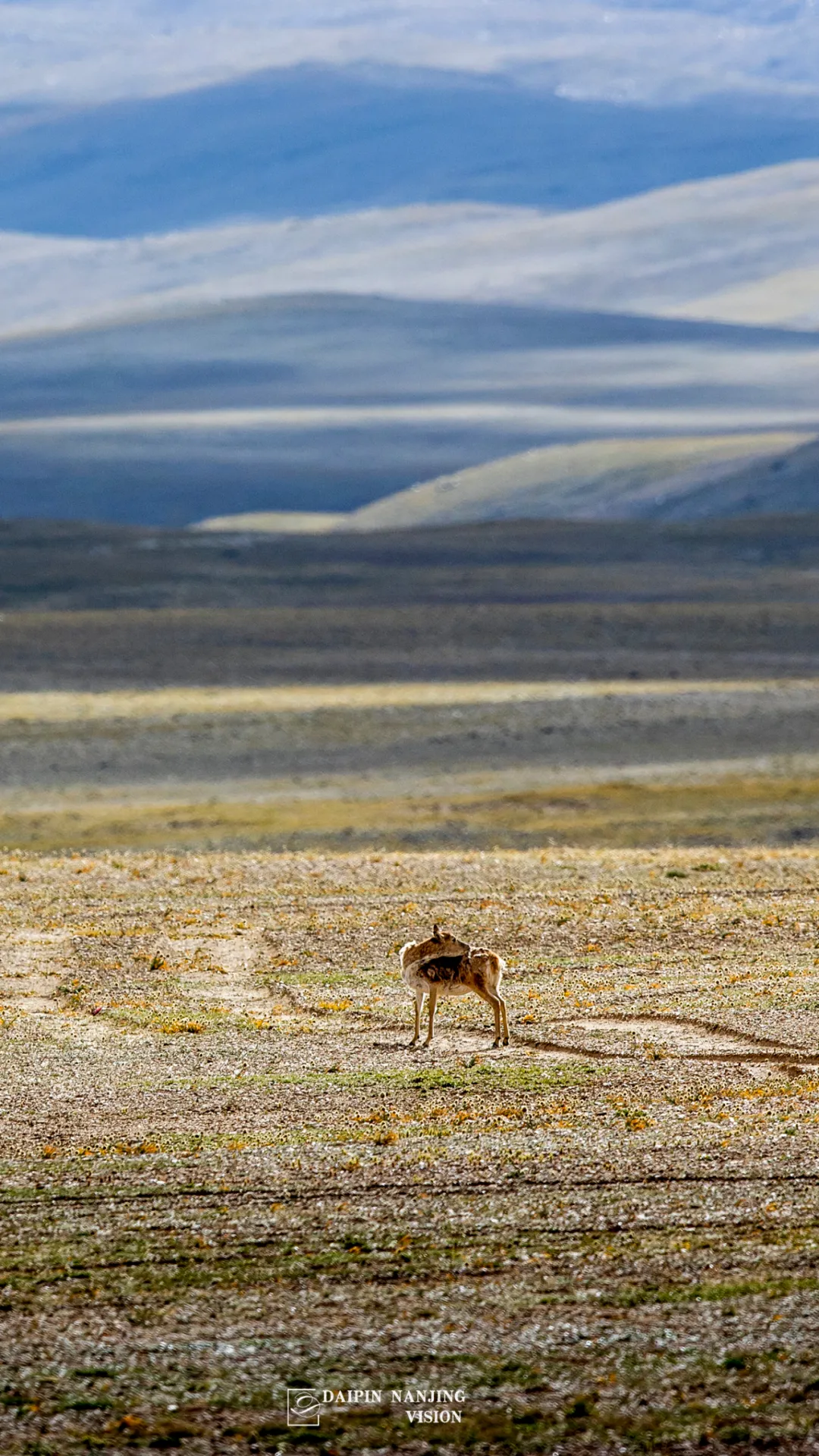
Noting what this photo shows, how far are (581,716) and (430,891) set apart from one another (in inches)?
1002

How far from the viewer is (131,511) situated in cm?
16362

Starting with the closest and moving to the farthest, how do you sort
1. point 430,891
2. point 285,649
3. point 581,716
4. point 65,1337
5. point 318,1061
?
point 65,1337, point 318,1061, point 430,891, point 581,716, point 285,649

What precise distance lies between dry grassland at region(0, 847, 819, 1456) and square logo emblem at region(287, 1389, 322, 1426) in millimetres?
54

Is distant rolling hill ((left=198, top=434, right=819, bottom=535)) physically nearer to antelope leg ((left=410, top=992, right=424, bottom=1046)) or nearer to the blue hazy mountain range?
the blue hazy mountain range

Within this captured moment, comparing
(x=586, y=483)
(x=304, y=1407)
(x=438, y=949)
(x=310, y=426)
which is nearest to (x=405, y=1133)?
(x=438, y=949)

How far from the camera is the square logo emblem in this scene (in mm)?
8648

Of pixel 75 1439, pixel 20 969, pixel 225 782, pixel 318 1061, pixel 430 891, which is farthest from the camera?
pixel 225 782

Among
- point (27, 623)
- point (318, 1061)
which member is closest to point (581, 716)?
point (27, 623)

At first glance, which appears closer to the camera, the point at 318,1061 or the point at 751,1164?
the point at 751,1164

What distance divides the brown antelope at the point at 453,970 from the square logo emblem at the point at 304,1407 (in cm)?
562

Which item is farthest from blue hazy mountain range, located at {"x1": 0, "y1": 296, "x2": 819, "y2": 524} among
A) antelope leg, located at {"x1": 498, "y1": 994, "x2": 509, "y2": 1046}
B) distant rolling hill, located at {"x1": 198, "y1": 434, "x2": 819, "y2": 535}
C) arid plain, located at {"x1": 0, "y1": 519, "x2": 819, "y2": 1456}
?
antelope leg, located at {"x1": 498, "y1": 994, "x2": 509, "y2": 1046}

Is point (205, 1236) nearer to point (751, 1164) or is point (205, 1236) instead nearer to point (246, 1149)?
point (246, 1149)

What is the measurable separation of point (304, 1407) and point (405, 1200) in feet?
7.74

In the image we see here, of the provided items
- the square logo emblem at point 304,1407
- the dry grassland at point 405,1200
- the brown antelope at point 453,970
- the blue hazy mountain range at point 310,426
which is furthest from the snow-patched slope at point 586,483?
the square logo emblem at point 304,1407
